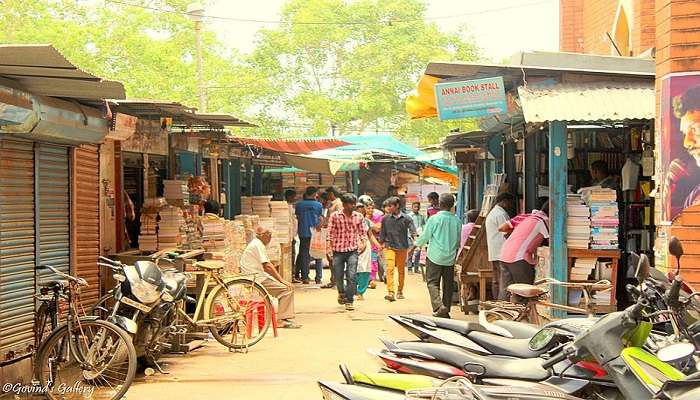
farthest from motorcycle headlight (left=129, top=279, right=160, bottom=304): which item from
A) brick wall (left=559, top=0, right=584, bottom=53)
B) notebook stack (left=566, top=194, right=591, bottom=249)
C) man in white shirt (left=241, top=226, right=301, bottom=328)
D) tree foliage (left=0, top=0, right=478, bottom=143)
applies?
tree foliage (left=0, top=0, right=478, bottom=143)

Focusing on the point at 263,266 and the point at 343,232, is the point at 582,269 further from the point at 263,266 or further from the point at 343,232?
the point at 343,232

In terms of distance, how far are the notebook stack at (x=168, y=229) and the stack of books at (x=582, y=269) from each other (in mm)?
5411

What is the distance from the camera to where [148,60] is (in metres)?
37.4

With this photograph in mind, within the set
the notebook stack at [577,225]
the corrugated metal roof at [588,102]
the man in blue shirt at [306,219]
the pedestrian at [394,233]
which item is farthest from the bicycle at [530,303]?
the man in blue shirt at [306,219]

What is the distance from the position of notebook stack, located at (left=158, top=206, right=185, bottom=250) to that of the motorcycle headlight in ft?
11.5

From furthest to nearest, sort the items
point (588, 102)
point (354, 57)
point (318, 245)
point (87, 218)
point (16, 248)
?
point (354, 57)
point (318, 245)
point (87, 218)
point (588, 102)
point (16, 248)

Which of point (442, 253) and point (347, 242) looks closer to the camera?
point (442, 253)

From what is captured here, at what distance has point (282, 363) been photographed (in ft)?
36.7

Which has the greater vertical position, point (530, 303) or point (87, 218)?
point (87, 218)

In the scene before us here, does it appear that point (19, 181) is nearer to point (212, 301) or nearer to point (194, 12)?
point (212, 301)

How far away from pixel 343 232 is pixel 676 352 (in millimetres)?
11970

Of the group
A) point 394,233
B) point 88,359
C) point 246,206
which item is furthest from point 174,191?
point 88,359

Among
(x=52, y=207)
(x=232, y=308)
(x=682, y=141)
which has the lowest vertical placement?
(x=232, y=308)

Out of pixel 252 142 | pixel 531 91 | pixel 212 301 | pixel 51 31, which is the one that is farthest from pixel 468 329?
pixel 51 31
